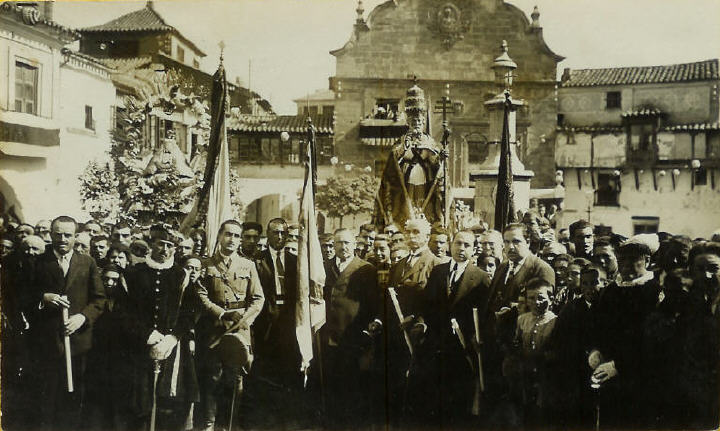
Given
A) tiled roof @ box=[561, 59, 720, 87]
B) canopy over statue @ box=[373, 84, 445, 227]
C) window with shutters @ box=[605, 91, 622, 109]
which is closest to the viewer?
canopy over statue @ box=[373, 84, 445, 227]

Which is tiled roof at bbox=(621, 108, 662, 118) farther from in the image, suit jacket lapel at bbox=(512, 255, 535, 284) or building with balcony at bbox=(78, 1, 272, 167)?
building with balcony at bbox=(78, 1, 272, 167)

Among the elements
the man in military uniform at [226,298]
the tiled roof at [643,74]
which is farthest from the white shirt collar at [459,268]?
the tiled roof at [643,74]

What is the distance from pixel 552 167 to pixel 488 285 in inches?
56.9

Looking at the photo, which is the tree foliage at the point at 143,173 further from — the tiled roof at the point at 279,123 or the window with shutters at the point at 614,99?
the window with shutters at the point at 614,99

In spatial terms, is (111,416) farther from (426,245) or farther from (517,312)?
(517,312)

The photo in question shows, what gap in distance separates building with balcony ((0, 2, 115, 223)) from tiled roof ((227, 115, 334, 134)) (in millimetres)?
1186

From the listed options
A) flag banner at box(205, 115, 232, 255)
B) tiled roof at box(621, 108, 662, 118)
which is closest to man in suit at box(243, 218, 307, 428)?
flag banner at box(205, 115, 232, 255)

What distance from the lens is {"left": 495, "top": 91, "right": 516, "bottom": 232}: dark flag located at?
6105mm

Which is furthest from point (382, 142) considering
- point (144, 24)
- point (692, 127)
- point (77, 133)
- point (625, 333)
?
point (692, 127)

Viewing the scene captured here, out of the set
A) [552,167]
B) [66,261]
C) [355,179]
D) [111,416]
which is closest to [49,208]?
[66,261]

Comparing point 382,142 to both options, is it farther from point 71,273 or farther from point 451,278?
point 71,273

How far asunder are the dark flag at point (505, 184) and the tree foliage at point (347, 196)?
1.12 metres

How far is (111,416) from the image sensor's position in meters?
5.97

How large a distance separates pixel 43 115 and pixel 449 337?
4.17m
